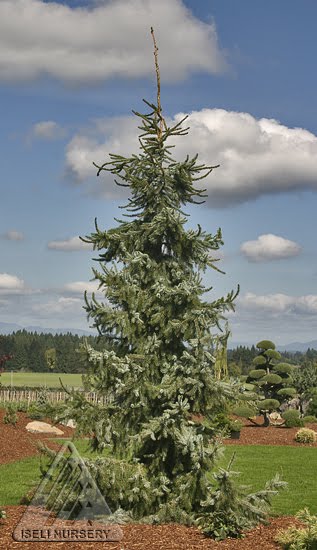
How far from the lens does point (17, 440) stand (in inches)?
933

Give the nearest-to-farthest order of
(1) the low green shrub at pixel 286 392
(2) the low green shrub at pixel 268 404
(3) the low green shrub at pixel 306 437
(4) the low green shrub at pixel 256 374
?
(3) the low green shrub at pixel 306 437 < (2) the low green shrub at pixel 268 404 < (1) the low green shrub at pixel 286 392 < (4) the low green shrub at pixel 256 374

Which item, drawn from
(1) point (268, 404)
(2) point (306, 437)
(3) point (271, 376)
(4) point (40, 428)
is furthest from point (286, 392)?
(4) point (40, 428)

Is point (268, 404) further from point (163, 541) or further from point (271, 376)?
point (163, 541)

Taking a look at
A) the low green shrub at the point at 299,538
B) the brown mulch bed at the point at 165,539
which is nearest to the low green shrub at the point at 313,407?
the brown mulch bed at the point at 165,539

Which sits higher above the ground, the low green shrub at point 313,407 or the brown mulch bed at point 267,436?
the low green shrub at point 313,407

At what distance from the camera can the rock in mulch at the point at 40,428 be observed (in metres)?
26.7

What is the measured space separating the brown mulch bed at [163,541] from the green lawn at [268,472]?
136 cm

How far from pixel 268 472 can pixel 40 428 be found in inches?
445

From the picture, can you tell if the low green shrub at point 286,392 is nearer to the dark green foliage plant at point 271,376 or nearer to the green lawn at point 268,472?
the dark green foliage plant at point 271,376

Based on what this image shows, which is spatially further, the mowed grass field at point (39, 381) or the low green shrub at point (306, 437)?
the mowed grass field at point (39, 381)

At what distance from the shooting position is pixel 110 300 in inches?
436

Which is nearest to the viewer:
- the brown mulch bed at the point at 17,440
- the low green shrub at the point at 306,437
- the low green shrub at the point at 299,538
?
the low green shrub at the point at 299,538

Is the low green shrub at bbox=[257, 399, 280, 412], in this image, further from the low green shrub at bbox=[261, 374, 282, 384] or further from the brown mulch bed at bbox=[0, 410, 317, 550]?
the brown mulch bed at bbox=[0, 410, 317, 550]

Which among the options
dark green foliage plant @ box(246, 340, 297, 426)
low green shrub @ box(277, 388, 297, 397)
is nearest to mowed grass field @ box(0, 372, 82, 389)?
dark green foliage plant @ box(246, 340, 297, 426)
